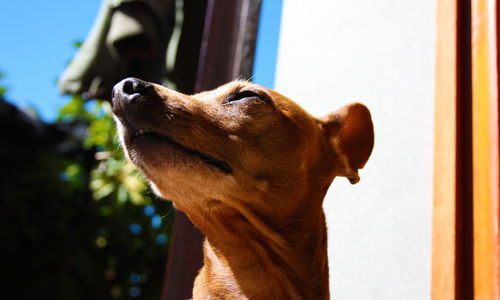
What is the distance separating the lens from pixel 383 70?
2.09 meters

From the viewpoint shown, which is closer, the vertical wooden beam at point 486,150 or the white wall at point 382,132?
the vertical wooden beam at point 486,150

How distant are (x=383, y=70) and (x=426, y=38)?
8.4 inches

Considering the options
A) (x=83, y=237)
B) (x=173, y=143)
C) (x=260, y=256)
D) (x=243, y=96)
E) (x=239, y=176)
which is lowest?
(x=83, y=237)

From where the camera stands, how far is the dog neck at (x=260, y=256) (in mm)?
1551

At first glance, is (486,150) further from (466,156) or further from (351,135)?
(351,135)

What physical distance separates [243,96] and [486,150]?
793 millimetres

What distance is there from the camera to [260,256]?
5.22 feet

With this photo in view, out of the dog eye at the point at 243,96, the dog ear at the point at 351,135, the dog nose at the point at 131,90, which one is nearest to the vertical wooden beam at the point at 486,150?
the dog ear at the point at 351,135

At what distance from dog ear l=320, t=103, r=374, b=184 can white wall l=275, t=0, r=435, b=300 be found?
19 centimetres

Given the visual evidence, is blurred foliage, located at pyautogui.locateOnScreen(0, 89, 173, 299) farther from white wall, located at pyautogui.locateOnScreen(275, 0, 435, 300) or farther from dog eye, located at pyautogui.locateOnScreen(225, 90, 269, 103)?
dog eye, located at pyautogui.locateOnScreen(225, 90, 269, 103)

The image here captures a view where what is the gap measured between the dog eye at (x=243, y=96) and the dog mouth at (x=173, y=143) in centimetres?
27

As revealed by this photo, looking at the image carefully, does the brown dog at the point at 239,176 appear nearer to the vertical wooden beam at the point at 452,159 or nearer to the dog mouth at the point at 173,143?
the dog mouth at the point at 173,143

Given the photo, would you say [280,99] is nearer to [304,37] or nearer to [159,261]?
[304,37]

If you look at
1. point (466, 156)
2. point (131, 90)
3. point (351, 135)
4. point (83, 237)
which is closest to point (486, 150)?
point (466, 156)
